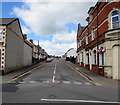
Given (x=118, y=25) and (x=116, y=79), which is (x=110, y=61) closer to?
(x=116, y=79)

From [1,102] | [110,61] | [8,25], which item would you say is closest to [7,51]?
[8,25]

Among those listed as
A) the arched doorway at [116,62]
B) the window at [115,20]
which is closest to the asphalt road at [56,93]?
the arched doorway at [116,62]

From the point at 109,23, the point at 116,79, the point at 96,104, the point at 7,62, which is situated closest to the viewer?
the point at 96,104

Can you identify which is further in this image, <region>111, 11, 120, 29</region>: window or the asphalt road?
<region>111, 11, 120, 29</region>: window

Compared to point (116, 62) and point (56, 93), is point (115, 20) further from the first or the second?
point (56, 93)

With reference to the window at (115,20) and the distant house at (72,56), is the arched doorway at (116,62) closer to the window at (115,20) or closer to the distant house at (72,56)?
the window at (115,20)

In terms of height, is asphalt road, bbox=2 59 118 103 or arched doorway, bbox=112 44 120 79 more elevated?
arched doorway, bbox=112 44 120 79

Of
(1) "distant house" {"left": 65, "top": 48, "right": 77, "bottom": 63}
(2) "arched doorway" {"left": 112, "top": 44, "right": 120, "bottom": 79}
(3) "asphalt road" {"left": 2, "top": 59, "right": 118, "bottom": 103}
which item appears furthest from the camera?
(1) "distant house" {"left": 65, "top": 48, "right": 77, "bottom": 63}

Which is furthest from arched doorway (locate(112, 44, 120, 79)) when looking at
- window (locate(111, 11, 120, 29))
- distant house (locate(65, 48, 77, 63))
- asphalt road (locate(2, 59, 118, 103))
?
distant house (locate(65, 48, 77, 63))

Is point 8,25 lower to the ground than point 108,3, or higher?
lower

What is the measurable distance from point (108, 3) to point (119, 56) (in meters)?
6.35

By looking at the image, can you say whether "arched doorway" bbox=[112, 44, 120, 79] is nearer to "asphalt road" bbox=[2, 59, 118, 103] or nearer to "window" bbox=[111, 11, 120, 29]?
"window" bbox=[111, 11, 120, 29]

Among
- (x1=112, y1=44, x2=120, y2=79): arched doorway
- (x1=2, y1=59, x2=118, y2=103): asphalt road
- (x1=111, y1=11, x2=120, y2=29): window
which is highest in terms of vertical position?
(x1=111, y1=11, x2=120, y2=29): window

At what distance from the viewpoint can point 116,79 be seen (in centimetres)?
1238
